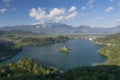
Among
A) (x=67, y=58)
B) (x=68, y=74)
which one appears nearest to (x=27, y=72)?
(x=68, y=74)

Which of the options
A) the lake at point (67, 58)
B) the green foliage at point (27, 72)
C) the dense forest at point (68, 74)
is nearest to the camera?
the dense forest at point (68, 74)

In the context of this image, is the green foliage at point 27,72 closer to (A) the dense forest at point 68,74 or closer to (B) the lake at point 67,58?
(A) the dense forest at point 68,74

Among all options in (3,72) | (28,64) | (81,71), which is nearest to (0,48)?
(28,64)

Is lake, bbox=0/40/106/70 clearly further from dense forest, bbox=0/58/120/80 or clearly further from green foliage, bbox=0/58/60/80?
dense forest, bbox=0/58/120/80

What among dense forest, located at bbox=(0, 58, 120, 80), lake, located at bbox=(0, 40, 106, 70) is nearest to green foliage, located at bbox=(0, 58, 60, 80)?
dense forest, located at bbox=(0, 58, 120, 80)

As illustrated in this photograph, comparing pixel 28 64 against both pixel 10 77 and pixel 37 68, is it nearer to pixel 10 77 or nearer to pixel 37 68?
pixel 37 68

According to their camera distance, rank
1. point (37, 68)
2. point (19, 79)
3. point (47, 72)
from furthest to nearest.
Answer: point (37, 68), point (47, 72), point (19, 79)

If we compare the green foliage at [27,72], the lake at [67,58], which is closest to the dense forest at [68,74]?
the green foliage at [27,72]

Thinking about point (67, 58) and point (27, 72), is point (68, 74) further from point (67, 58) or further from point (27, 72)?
point (67, 58)

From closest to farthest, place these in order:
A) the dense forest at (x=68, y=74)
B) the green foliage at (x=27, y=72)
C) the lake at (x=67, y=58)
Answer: the dense forest at (x=68, y=74), the green foliage at (x=27, y=72), the lake at (x=67, y=58)

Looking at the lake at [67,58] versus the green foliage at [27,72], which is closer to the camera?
the green foliage at [27,72]

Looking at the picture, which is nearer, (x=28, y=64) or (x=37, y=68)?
(x=37, y=68)
